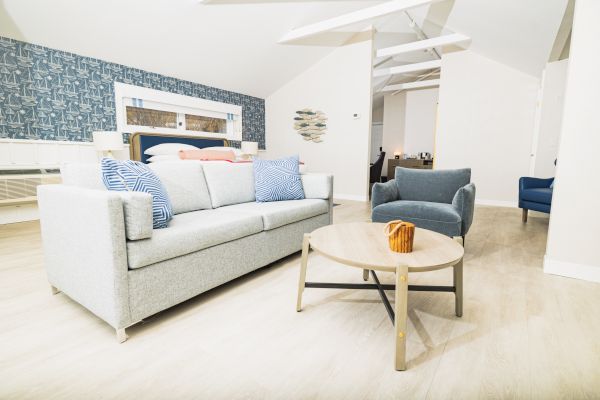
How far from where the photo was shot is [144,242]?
4.68 feet

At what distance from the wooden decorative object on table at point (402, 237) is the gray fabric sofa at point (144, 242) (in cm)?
98

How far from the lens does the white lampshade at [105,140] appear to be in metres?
3.72

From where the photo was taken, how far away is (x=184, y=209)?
2.22 metres

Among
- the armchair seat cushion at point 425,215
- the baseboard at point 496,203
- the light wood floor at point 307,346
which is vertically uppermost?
the armchair seat cushion at point 425,215

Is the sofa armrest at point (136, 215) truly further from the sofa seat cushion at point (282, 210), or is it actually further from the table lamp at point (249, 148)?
the table lamp at point (249, 148)

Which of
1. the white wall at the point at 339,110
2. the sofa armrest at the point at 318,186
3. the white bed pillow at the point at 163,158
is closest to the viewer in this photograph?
the sofa armrest at the point at 318,186

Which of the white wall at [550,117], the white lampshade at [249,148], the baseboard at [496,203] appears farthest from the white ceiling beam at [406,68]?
the white lampshade at [249,148]

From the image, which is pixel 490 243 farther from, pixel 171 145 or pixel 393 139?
Answer: pixel 393 139

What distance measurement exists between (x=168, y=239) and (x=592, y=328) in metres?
2.22

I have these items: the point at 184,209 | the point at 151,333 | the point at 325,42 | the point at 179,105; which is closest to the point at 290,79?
the point at 325,42

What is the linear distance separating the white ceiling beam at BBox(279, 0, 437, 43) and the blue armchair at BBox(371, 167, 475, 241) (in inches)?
90.4

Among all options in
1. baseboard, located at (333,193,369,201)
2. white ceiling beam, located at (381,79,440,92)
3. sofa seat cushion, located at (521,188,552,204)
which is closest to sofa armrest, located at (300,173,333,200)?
sofa seat cushion, located at (521,188,552,204)

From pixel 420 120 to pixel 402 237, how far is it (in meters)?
7.78

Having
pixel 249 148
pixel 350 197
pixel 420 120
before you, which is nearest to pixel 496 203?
pixel 350 197
